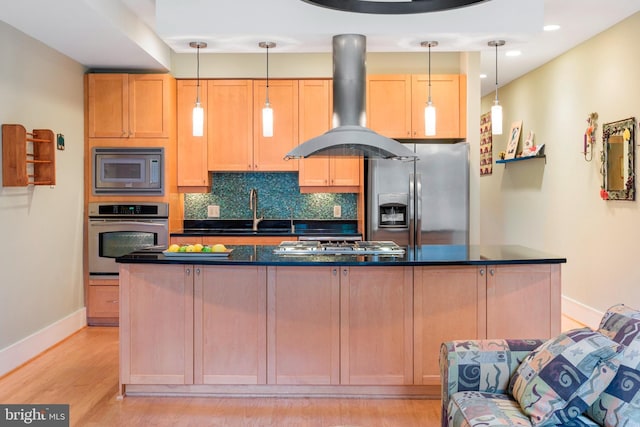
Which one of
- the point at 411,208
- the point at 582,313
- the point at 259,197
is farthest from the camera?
the point at 259,197

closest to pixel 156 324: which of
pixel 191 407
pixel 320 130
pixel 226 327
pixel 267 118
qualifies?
pixel 226 327

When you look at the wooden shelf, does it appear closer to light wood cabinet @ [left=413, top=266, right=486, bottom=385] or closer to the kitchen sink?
the kitchen sink

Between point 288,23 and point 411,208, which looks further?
point 411,208

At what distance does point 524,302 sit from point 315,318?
4.25 ft

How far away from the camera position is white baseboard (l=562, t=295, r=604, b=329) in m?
5.21

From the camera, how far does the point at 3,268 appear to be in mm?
4039

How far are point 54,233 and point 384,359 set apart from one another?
3161 mm

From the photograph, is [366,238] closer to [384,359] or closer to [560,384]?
[384,359]

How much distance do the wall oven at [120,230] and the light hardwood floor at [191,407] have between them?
5.13ft

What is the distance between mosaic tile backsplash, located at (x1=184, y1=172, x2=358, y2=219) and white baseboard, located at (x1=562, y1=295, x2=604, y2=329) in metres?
2.44

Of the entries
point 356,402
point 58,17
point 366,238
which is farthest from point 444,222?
point 58,17

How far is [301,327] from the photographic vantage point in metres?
3.38

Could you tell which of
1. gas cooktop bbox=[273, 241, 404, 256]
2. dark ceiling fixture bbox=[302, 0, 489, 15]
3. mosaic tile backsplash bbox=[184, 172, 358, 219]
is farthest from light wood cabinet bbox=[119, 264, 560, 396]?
mosaic tile backsplash bbox=[184, 172, 358, 219]

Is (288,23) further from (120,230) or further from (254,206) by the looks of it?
(120,230)
